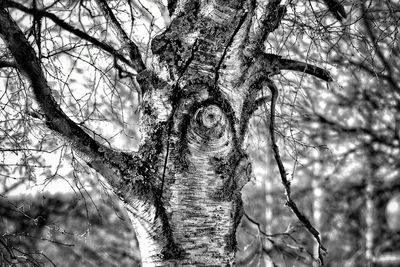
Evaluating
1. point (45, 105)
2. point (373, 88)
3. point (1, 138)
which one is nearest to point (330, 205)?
point (373, 88)

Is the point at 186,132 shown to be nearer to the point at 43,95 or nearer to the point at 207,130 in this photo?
the point at 207,130

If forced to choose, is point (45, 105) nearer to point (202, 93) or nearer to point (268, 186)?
point (202, 93)

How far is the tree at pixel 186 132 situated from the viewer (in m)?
2.07

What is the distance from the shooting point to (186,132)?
223 cm

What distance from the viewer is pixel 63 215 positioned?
350 inches

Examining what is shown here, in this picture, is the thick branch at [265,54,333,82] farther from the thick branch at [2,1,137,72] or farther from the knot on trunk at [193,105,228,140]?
the thick branch at [2,1,137,72]

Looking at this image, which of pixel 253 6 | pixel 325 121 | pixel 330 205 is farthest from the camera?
pixel 330 205

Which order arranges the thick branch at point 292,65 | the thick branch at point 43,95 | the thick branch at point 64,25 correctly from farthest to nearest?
the thick branch at point 64,25, the thick branch at point 292,65, the thick branch at point 43,95

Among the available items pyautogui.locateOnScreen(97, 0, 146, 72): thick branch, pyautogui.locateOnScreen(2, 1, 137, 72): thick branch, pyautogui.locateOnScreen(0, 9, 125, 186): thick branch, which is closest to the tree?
pyautogui.locateOnScreen(0, 9, 125, 186): thick branch

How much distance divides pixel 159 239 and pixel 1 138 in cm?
173

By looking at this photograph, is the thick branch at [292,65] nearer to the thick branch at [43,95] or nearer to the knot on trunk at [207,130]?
the knot on trunk at [207,130]

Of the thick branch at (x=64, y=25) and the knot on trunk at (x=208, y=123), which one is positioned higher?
the thick branch at (x=64, y=25)

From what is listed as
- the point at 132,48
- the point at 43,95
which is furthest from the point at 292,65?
the point at 43,95

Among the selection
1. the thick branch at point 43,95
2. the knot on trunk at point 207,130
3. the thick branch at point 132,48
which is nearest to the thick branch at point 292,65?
the knot on trunk at point 207,130
